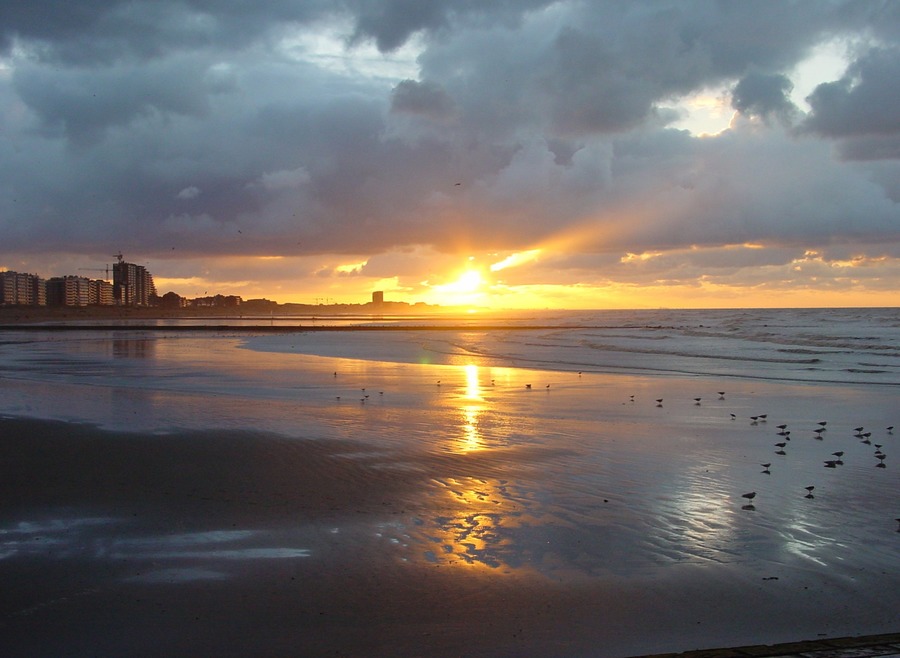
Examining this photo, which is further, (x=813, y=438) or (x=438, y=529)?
(x=813, y=438)

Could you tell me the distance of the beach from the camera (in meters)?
6.72

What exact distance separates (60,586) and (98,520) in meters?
2.39

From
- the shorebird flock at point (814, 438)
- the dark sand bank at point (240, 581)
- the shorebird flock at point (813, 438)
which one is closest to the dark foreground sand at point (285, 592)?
the dark sand bank at point (240, 581)

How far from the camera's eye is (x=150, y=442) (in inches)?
590

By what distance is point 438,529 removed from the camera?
957 cm

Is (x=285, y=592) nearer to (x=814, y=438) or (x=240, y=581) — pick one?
(x=240, y=581)

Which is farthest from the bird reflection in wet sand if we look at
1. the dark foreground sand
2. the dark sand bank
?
the dark sand bank

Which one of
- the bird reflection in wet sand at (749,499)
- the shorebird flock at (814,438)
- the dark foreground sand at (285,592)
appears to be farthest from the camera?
the shorebird flock at (814,438)

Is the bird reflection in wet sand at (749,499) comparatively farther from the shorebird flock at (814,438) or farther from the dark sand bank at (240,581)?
the dark sand bank at (240,581)

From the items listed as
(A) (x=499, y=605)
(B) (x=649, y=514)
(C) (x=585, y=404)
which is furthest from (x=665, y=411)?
(A) (x=499, y=605)

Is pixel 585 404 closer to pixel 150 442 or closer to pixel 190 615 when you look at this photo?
pixel 150 442

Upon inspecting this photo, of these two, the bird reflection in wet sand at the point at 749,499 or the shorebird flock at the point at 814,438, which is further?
the shorebird flock at the point at 814,438

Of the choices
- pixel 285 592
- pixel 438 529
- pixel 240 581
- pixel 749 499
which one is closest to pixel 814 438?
pixel 749 499

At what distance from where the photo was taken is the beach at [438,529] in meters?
6.72
